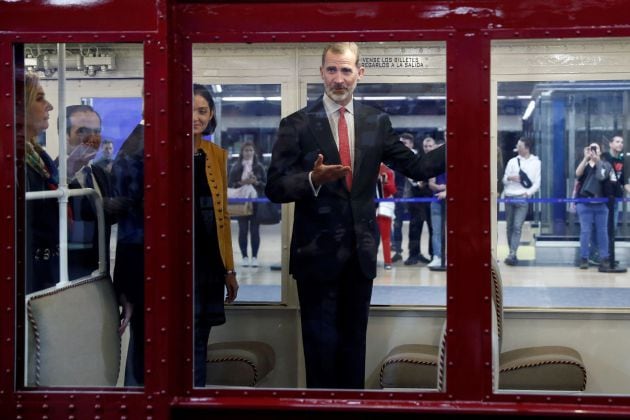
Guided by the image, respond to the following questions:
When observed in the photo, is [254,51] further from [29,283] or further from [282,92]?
[29,283]

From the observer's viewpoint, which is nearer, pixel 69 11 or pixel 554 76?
pixel 69 11

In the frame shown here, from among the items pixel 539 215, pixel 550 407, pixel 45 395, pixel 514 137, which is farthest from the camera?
pixel 539 215

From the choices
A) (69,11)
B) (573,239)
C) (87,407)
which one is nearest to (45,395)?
(87,407)

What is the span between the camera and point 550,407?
237cm

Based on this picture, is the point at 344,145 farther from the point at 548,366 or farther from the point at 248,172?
the point at 548,366

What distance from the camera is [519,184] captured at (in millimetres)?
2867

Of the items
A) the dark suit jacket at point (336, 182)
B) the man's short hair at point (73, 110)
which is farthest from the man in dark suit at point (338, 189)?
the man's short hair at point (73, 110)

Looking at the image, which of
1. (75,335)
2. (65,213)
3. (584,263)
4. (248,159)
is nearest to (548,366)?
(584,263)

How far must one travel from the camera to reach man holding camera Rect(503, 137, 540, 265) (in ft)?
9.20

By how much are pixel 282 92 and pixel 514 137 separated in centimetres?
83

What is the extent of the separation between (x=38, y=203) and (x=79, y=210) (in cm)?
15

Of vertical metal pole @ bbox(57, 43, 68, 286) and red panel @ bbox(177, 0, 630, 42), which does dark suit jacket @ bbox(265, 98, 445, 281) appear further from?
vertical metal pole @ bbox(57, 43, 68, 286)

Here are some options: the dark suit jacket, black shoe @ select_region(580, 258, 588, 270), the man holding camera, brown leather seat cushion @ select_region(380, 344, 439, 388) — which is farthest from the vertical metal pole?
black shoe @ select_region(580, 258, 588, 270)

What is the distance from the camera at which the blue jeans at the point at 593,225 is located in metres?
3.01
